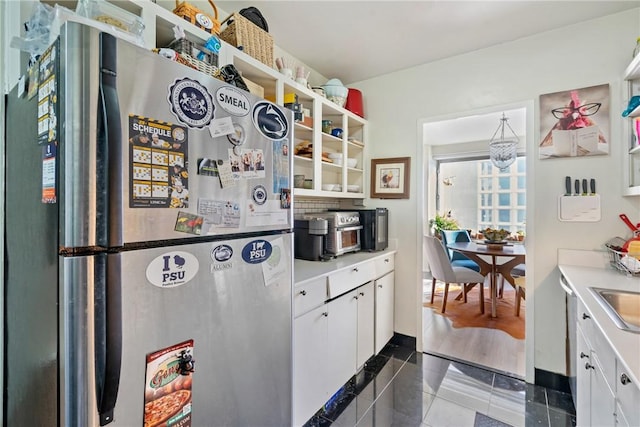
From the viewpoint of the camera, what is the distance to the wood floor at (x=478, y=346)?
7.88 ft

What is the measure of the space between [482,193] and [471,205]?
282mm

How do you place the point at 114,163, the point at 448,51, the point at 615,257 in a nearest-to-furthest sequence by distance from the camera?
the point at 114,163 → the point at 615,257 → the point at 448,51

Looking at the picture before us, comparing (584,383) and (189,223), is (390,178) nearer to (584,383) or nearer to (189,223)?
(584,383)

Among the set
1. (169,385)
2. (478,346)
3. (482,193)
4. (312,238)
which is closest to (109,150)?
(169,385)

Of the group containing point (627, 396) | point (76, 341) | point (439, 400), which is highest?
point (76, 341)

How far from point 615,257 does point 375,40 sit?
2191 mm

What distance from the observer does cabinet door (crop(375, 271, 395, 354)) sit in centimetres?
242

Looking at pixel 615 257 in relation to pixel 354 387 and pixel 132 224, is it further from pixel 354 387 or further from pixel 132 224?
pixel 132 224

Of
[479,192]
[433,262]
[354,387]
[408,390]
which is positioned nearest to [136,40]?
[354,387]

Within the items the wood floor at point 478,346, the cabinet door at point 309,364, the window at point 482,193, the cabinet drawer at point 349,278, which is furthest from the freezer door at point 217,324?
the window at point 482,193

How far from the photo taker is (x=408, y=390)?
2082 millimetres

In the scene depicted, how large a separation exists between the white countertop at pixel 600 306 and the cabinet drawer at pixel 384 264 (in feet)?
3.96

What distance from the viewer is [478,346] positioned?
8.82 ft

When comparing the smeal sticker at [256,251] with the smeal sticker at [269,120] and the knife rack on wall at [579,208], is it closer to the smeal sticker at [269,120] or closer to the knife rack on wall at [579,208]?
the smeal sticker at [269,120]
